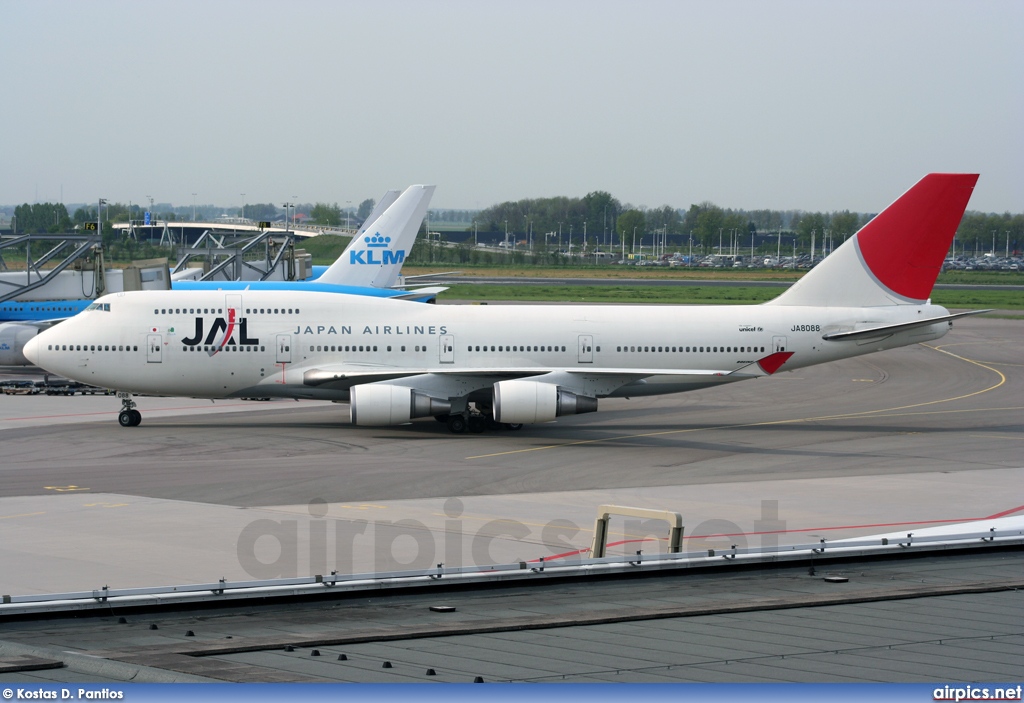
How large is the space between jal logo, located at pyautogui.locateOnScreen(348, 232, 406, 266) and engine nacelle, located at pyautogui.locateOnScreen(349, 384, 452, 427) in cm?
2636

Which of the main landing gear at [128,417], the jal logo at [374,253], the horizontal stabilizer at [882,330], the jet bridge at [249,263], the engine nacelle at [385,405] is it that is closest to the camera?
the engine nacelle at [385,405]

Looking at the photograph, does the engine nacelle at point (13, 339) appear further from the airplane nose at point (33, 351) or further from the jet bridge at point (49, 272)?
the airplane nose at point (33, 351)

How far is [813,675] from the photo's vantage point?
1117 centimetres

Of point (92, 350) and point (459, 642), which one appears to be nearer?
point (459, 642)

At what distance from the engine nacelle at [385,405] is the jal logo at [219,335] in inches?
177

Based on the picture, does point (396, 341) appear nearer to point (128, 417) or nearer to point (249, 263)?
point (128, 417)

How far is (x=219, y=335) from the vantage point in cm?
4116

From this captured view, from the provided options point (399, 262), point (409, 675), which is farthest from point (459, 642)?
point (399, 262)

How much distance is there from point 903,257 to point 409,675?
1454 inches

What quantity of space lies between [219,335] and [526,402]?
11.1 m

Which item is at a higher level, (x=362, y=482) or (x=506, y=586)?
(x=506, y=586)

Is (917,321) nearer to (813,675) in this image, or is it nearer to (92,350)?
(92,350)

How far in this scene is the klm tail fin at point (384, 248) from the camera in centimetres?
6575

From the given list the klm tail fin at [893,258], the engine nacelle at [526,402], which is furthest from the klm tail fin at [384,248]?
the klm tail fin at [893,258]
